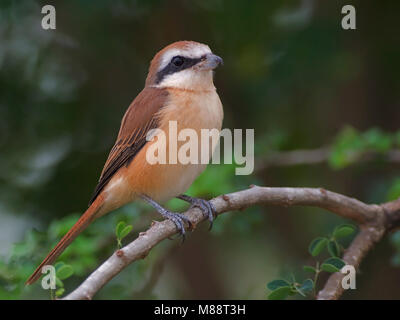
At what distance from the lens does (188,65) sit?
4012 mm

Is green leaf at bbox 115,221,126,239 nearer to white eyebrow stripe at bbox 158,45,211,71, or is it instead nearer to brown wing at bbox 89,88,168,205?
brown wing at bbox 89,88,168,205

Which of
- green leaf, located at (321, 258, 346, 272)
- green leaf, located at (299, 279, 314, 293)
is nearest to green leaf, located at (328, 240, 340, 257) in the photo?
green leaf, located at (321, 258, 346, 272)

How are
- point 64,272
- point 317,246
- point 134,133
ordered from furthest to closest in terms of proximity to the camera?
point 134,133 < point 317,246 < point 64,272

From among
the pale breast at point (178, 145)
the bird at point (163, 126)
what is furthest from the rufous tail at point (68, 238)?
the pale breast at point (178, 145)

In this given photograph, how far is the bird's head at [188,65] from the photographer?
398cm

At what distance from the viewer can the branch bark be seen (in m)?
2.72

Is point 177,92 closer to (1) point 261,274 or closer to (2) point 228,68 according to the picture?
(2) point 228,68

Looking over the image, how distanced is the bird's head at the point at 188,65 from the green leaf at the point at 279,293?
151cm

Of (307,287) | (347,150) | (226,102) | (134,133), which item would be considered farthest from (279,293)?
(226,102)

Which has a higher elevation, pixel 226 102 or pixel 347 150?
pixel 226 102

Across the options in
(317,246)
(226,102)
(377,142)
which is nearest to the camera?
(317,246)

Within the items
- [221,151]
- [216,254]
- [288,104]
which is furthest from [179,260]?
[288,104]

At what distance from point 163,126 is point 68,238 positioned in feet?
2.85

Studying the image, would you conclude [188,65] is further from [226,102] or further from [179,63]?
[226,102]
